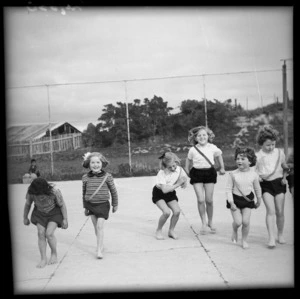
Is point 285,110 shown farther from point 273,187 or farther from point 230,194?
point 230,194

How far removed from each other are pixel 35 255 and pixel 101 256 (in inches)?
26.0

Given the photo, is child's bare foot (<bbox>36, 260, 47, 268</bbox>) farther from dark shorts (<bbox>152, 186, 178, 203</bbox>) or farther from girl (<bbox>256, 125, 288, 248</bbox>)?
girl (<bbox>256, 125, 288, 248</bbox>)

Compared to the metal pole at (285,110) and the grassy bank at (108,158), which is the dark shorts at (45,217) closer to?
the grassy bank at (108,158)

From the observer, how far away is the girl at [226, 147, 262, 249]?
158 inches

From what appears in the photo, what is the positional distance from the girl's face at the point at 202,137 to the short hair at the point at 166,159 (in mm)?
321

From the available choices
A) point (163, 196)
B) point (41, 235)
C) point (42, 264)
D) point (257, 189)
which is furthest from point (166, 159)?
point (42, 264)

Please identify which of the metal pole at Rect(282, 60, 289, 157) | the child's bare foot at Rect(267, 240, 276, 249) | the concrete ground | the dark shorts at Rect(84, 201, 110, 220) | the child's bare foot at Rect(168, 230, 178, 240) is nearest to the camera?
the concrete ground

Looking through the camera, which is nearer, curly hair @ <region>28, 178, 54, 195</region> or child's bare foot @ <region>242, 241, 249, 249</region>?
curly hair @ <region>28, 178, 54, 195</region>

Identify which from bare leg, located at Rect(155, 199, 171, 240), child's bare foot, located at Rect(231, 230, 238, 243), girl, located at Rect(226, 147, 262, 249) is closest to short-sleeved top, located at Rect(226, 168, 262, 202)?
girl, located at Rect(226, 147, 262, 249)

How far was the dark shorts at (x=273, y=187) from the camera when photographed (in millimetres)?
4023

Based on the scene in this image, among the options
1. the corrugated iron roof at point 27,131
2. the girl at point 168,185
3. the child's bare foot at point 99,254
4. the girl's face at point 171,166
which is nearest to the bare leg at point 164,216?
the girl at point 168,185

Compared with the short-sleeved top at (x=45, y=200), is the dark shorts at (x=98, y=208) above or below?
below
